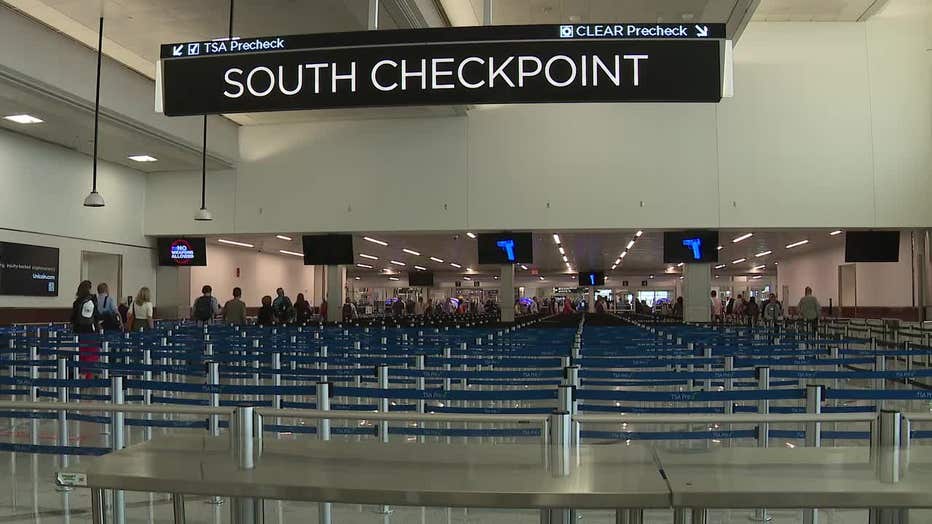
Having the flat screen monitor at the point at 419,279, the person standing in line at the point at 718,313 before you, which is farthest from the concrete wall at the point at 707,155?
the flat screen monitor at the point at 419,279

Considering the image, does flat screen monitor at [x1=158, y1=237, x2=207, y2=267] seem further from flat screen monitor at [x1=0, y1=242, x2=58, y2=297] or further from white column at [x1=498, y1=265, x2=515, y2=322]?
white column at [x1=498, y1=265, x2=515, y2=322]

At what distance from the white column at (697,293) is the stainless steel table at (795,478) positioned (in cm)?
1509

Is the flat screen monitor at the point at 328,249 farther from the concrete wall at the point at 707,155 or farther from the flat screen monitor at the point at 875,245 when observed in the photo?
the flat screen monitor at the point at 875,245

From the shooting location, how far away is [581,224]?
16.1m

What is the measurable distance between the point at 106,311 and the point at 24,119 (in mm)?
3518

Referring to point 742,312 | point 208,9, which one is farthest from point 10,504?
point 742,312

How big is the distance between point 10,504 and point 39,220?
11951 mm

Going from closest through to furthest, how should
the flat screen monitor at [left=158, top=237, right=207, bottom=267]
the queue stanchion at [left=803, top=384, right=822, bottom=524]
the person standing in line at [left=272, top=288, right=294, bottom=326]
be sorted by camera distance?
the queue stanchion at [left=803, top=384, right=822, bottom=524], the person standing in line at [left=272, top=288, right=294, bottom=326], the flat screen monitor at [left=158, top=237, right=207, bottom=267]

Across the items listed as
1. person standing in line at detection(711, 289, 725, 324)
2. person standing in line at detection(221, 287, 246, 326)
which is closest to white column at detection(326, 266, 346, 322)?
person standing in line at detection(221, 287, 246, 326)

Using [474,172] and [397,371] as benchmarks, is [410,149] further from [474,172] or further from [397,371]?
[397,371]

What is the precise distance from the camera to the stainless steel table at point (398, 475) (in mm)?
1657

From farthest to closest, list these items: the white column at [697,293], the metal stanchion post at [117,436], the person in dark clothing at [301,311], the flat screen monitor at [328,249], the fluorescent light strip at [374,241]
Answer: the fluorescent light strip at [374,241]
the person in dark clothing at [301,311]
the flat screen monitor at [328,249]
the white column at [697,293]
the metal stanchion post at [117,436]

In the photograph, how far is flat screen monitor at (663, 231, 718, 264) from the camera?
16.0 metres

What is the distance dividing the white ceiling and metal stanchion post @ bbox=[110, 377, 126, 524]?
1276 cm
